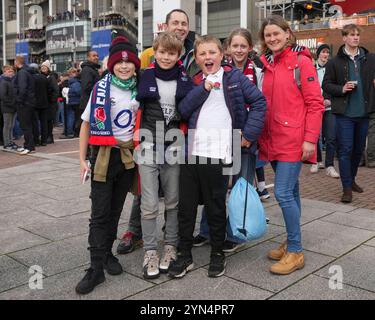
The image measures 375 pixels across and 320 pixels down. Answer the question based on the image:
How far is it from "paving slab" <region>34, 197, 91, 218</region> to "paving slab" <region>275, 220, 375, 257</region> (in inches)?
94.6

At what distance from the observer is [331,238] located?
174 inches

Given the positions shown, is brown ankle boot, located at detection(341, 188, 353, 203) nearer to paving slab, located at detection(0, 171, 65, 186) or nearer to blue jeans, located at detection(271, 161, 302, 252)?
blue jeans, located at detection(271, 161, 302, 252)

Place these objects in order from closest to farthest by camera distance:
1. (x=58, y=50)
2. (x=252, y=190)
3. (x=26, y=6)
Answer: (x=252, y=190) → (x=58, y=50) → (x=26, y=6)

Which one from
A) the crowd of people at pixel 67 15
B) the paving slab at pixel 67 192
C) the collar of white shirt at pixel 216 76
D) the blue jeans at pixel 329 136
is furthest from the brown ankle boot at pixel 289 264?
the crowd of people at pixel 67 15

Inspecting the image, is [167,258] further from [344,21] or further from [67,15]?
[67,15]

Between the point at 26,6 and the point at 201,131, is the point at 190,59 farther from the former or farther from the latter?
the point at 26,6

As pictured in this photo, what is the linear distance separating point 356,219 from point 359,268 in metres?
1.51

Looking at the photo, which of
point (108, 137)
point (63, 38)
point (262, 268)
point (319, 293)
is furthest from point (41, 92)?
point (63, 38)

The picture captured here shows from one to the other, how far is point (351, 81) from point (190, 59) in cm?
286

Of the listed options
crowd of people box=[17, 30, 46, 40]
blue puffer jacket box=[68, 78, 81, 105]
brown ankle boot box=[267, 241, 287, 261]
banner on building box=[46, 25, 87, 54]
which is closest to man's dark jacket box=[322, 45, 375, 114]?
brown ankle boot box=[267, 241, 287, 261]

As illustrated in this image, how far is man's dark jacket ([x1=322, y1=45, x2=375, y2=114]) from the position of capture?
599 cm
